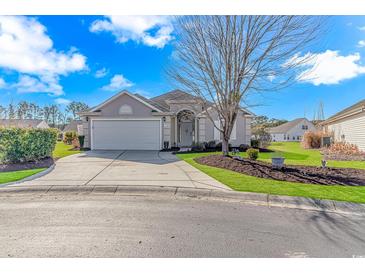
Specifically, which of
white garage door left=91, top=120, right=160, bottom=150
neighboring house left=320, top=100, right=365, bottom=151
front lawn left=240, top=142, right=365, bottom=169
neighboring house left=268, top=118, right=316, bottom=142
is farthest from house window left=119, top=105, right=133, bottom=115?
neighboring house left=268, top=118, right=316, bottom=142

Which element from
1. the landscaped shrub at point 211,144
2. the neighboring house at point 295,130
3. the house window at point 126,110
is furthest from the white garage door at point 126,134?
the neighboring house at point 295,130

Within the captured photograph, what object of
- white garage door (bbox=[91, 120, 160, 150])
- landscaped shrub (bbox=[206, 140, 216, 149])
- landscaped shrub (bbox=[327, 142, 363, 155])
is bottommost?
landscaped shrub (bbox=[327, 142, 363, 155])

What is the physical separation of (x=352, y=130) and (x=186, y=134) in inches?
498

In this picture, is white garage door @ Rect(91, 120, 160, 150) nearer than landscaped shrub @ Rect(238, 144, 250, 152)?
Yes

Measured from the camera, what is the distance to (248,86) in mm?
10125

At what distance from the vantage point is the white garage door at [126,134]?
1716 centimetres

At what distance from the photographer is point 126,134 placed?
56.5 ft

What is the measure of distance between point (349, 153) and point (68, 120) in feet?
171

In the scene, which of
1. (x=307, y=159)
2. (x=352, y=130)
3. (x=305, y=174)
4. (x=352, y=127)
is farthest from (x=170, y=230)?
(x=352, y=127)

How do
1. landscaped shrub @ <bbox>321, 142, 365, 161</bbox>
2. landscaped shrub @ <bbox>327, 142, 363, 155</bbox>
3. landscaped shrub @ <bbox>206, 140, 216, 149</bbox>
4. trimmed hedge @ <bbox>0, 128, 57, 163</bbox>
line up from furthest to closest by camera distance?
1. landscaped shrub @ <bbox>206, 140, 216, 149</bbox>
2. landscaped shrub @ <bbox>327, 142, 363, 155</bbox>
3. landscaped shrub @ <bbox>321, 142, 365, 161</bbox>
4. trimmed hedge @ <bbox>0, 128, 57, 163</bbox>

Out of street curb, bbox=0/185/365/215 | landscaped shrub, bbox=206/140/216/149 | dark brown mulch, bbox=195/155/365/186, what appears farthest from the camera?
landscaped shrub, bbox=206/140/216/149

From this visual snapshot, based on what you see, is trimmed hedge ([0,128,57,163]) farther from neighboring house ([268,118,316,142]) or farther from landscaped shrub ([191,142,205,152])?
neighboring house ([268,118,316,142])

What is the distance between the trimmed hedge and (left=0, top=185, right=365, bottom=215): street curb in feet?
12.9

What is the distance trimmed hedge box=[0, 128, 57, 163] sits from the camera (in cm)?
927
